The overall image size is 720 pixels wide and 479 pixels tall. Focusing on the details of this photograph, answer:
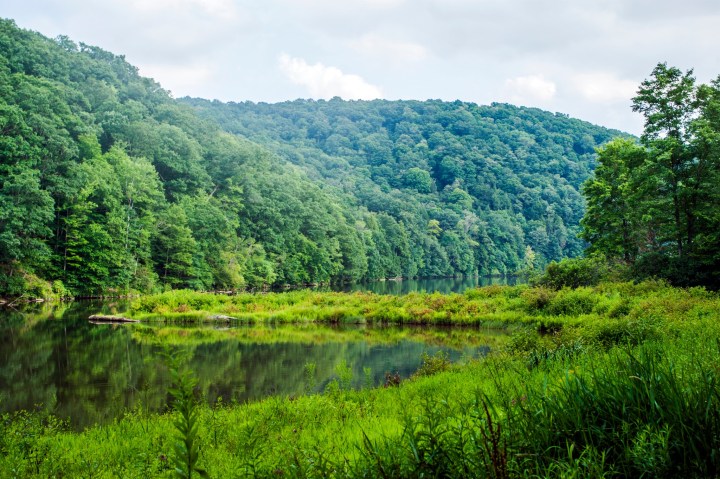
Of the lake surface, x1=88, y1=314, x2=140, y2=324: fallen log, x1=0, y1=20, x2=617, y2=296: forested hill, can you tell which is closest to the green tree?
the lake surface

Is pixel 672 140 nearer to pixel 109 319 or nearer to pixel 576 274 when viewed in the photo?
pixel 576 274

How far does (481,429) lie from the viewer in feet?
9.78

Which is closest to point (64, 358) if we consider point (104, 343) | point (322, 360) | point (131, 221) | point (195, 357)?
point (104, 343)

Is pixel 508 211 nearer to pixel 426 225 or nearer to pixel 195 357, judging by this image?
pixel 426 225

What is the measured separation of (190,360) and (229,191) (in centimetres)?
5733

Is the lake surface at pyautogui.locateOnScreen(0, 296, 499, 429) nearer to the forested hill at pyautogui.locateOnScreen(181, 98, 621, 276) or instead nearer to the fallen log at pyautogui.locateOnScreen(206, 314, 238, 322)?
the fallen log at pyautogui.locateOnScreen(206, 314, 238, 322)

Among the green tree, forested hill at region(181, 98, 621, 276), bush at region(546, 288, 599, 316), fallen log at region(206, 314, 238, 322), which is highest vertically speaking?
forested hill at region(181, 98, 621, 276)

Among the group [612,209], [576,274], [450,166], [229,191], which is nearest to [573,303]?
[576,274]

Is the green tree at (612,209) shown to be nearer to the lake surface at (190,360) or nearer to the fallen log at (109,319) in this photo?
the lake surface at (190,360)

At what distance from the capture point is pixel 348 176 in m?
138

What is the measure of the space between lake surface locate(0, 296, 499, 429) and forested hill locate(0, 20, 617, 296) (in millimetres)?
18353

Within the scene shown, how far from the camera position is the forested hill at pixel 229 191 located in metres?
47.8

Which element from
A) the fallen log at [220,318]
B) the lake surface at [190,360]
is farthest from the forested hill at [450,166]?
the lake surface at [190,360]

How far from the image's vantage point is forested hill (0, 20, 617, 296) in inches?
1880
